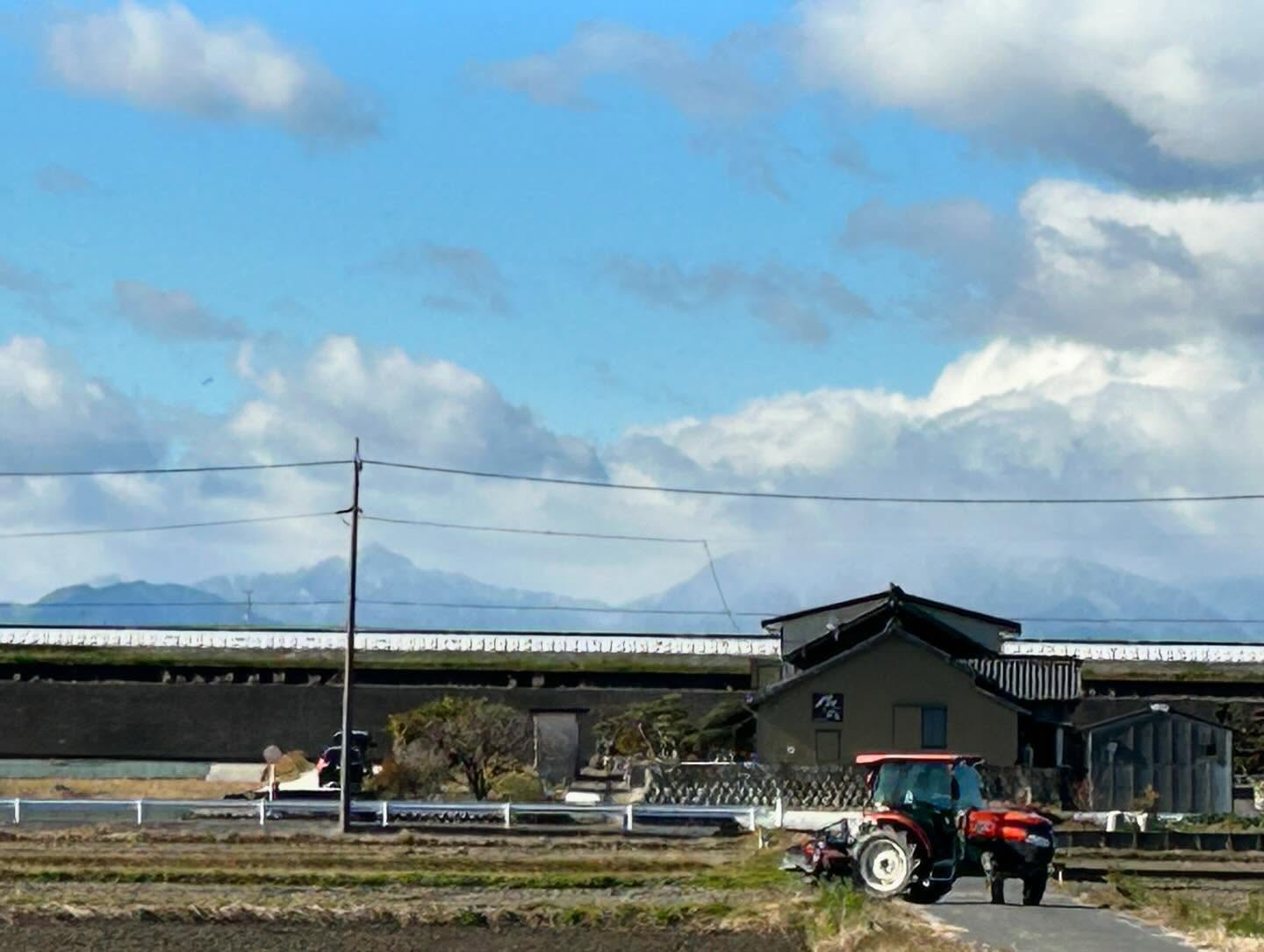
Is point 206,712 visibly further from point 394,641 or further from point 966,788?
point 966,788

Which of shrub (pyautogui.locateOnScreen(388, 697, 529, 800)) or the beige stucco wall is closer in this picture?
shrub (pyautogui.locateOnScreen(388, 697, 529, 800))

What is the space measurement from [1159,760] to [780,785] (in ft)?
30.4

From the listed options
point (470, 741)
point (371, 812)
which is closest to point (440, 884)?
point (371, 812)

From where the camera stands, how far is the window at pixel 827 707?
52156mm

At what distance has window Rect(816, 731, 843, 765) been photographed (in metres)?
52.2

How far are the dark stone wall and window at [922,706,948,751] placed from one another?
12.2 m

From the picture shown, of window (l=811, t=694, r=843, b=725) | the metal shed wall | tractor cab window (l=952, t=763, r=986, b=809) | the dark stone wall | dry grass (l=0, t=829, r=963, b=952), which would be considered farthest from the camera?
the dark stone wall

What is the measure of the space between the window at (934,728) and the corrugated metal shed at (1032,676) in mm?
4384

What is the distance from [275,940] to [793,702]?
28.8m

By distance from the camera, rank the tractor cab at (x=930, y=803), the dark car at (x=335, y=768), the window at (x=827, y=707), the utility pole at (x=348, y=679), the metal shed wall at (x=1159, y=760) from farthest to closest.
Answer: the dark car at (x=335, y=768) < the window at (x=827, y=707) < the metal shed wall at (x=1159, y=760) < the utility pole at (x=348, y=679) < the tractor cab at (x=930, y=803)

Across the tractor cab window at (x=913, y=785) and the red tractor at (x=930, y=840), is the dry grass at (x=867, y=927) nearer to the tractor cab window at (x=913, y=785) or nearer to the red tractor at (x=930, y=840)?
the red tractor at (x=930, y=840)

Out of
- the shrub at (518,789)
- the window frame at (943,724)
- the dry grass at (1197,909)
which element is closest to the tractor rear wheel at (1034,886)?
the dry grass at (1197,909)

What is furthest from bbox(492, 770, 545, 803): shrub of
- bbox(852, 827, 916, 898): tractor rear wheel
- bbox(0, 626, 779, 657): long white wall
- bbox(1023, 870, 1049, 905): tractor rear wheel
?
bbox(0, 626, 779, 657): long white wall

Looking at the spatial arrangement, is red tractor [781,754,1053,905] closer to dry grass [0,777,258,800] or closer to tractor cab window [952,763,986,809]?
tractor cab window [952,763,986,809]
